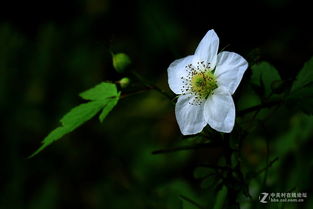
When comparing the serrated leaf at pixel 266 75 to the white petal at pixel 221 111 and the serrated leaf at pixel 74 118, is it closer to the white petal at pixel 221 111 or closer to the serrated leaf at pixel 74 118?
the white petal at pixel 221 111

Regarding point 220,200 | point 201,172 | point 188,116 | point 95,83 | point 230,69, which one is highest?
point 230,69

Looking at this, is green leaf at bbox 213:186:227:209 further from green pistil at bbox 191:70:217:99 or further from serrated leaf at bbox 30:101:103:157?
serrated leaf at bbox 30:101:103:157

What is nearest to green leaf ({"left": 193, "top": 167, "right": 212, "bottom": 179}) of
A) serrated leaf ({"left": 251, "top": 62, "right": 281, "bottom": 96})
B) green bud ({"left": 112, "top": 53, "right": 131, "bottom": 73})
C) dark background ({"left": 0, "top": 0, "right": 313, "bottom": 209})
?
serrated leaf ({"left": 251, "top": 62, "right": 281, "bottom": 96})

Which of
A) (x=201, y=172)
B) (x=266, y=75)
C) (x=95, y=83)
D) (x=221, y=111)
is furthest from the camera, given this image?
(x=95, y=83)

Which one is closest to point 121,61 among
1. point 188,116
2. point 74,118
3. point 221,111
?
point 74,118

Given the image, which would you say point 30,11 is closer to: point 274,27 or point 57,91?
point 57,91

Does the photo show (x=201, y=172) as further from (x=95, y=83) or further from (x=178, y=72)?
(x=95, y=83)
